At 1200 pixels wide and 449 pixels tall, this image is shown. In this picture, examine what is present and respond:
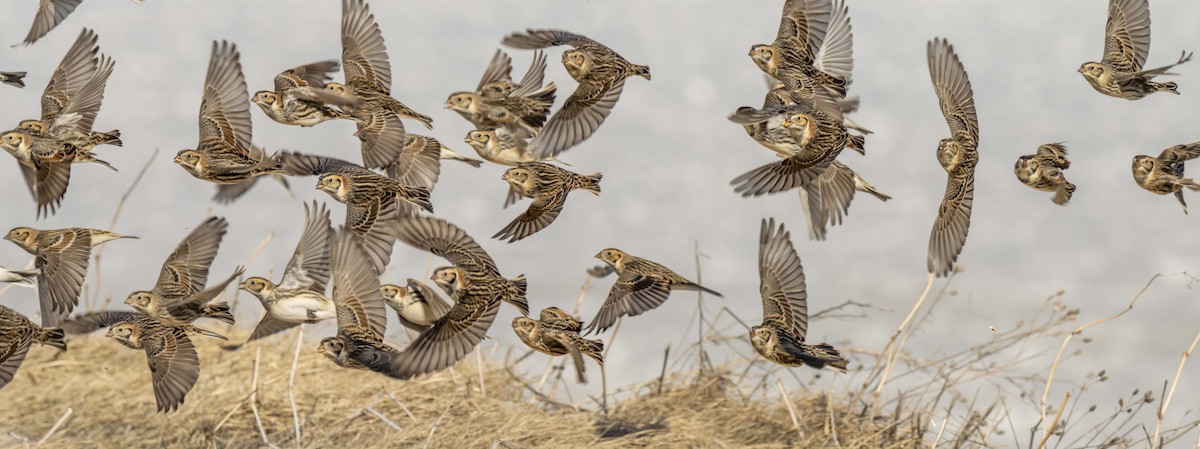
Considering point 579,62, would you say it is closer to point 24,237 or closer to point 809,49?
point 809,49

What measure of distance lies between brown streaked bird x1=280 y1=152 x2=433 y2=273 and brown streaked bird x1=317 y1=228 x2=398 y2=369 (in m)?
0.25

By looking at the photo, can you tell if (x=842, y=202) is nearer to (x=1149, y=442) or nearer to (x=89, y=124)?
(x=1149, y=442)

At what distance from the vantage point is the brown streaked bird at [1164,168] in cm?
474

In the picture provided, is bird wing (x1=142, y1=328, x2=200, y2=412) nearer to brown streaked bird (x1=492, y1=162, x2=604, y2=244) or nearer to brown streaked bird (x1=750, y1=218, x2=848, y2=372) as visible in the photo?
brown streaked bird (x1=492, y1=162, x2=604, y2=244)

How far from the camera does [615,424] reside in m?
7.02

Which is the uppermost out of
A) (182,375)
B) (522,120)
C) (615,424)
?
(522,120)

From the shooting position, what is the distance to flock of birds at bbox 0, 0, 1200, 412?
15.3ft

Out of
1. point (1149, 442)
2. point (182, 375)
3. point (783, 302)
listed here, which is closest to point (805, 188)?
point (783, 302)

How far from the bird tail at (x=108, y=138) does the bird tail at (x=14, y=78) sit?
0.62m

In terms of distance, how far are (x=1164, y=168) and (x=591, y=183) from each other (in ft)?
6.84

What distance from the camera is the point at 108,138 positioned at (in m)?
5.43

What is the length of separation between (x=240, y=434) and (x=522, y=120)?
9.13 feet

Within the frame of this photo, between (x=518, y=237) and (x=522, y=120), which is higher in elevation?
(x=522, y=120)

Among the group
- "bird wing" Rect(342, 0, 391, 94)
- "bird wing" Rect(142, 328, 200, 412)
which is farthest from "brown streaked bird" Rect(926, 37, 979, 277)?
"bird wing" Rect(142, 328, 200, 412)
